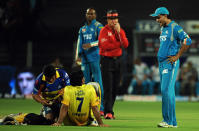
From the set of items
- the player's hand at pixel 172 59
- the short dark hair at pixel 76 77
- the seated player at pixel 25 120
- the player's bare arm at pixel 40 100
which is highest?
the player's hand at pixel 172 59

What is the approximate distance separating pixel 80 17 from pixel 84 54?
17522 mm

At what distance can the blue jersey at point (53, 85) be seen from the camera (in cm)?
1052

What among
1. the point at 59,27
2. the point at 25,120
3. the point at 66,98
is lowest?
the point at 25,120

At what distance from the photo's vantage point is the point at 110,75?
12414mm

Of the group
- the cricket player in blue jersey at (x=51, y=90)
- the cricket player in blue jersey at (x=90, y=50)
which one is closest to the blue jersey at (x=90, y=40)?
the cricket player in blue jersey at (x=90, y=50)

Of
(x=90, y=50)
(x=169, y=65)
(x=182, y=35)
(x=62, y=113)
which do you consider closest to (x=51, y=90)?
(x=62, y=113)

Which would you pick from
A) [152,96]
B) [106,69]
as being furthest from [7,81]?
[106,69]

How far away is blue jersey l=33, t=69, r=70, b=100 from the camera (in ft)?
34.5

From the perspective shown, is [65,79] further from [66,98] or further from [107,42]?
[107,42]

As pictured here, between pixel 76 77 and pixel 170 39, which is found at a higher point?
pixel 170 39

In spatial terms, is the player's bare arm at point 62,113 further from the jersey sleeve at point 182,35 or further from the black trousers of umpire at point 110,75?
the black trousers of umpire at point 110,75

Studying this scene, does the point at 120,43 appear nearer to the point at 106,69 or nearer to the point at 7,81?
the point at 106,69

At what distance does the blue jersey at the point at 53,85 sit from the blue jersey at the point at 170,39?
1.90 meters

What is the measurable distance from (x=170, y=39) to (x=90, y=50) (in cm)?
352
